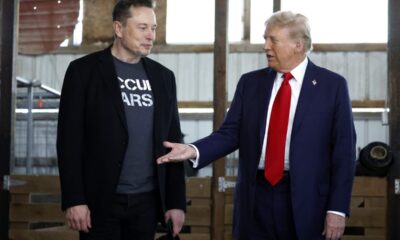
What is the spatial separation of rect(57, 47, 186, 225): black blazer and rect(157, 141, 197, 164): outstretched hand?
0.29ft

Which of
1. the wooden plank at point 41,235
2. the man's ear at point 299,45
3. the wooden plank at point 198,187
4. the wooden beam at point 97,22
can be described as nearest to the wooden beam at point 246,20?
the wooden beam at point 97,22

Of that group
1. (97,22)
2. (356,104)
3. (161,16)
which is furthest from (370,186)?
(356,104)

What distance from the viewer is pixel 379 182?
5.67 m

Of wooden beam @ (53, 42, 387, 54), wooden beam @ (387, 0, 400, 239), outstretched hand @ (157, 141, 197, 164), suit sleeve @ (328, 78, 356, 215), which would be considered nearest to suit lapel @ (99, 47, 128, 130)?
outstretched hand @ (157, 141, 197, 164)

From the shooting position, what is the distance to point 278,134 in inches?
119

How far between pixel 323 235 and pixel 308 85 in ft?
2.05

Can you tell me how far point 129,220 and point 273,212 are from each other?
0.63 metres

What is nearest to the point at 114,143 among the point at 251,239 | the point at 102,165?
the point at 102,165

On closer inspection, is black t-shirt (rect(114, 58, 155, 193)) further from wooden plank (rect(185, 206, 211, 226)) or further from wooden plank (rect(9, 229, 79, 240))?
wooden plank (rect(9, 229, 79, 240))

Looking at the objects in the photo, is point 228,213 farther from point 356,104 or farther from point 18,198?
point 356,104

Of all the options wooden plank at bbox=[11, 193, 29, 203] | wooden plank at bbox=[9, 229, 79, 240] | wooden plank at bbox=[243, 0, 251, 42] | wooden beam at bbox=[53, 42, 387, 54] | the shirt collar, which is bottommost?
wooden plank at bbox=[9, 229, 79, 240]

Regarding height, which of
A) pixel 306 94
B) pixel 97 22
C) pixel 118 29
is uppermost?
pixel 97 22

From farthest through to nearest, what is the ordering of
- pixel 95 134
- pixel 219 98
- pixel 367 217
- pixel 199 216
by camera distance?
pixel 199 216, pixel 219 98, pixel 367 217, pixel 95 134

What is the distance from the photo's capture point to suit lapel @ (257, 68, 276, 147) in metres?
3.10
